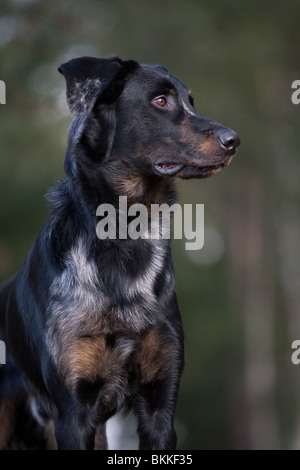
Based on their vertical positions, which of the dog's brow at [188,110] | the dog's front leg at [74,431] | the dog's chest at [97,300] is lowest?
the dog's front leg at [74,431]

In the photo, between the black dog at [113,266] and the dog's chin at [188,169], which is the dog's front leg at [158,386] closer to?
the black dog at [113,266]

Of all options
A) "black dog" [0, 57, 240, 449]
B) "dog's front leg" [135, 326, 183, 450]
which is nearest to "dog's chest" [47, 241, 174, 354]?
"black dog" [0, 57, 240, 449]

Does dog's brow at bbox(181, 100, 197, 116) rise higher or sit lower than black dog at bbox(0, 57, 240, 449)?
higher

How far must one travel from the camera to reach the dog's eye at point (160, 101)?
18.2ft

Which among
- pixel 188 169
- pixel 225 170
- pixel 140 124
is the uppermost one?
pixel 225 170

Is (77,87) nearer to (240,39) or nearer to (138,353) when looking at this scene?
(138,353)

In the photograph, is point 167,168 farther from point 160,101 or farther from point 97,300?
point 97,300

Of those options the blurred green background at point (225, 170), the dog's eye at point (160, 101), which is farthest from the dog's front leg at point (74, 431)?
the blurred green background at point (225, 170)

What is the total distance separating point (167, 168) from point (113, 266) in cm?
68

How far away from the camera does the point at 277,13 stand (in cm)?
1975

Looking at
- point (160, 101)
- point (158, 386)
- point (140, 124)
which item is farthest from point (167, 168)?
point (158, 386)

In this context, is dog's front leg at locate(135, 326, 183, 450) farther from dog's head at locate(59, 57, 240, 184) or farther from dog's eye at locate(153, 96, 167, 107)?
dog's eye at locate(153, 96, 167, 107)

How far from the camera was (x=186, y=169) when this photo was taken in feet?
17.8

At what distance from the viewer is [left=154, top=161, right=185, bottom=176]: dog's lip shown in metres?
5.44
